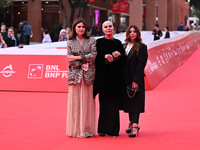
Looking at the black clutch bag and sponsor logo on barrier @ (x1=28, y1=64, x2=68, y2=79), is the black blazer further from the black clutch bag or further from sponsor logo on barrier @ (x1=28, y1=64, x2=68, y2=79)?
sponsor logo on barrier @ (x1=28, y1=64, x2=68, y2=79)

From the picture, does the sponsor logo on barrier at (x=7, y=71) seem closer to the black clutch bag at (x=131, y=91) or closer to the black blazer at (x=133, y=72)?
the black blazer at (x=133, y=72)

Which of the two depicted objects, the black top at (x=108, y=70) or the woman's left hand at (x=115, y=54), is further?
the black top at (x=108, y=70)

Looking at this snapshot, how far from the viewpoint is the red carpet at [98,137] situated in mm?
7188

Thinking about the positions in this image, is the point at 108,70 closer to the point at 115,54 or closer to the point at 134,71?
the point at 115,54

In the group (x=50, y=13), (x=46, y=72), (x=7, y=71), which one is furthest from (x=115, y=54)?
(x=50, y=13)

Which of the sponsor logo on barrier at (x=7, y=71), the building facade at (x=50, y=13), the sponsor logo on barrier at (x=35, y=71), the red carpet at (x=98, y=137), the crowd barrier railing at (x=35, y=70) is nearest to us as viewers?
the red carpet at (x=98, y=137)

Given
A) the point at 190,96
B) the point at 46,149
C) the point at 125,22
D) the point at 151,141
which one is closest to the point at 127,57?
the point at 151,141

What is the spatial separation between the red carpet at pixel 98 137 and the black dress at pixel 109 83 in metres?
0.24

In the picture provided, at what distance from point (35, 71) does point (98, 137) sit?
6.69 meters

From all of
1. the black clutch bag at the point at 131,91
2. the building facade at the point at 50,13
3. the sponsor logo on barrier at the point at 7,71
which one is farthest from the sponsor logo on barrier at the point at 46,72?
the building facade at the point at 50,13

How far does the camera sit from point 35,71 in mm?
14070

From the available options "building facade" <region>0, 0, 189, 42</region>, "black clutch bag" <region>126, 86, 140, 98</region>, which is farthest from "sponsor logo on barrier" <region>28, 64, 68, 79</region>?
"building facade" <region>0, 0, 189, 42</region>

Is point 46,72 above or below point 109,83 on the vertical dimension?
below

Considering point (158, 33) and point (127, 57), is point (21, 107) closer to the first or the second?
point (127, 57)
